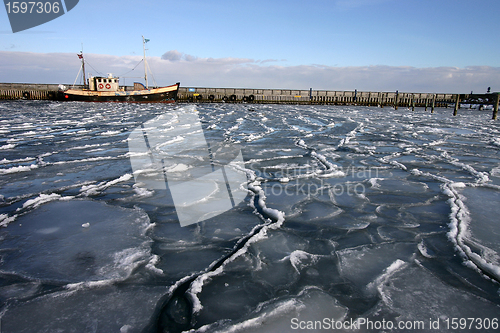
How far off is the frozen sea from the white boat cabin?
108 feet

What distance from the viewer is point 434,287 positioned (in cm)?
229

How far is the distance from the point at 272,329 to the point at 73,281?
1.61 metres

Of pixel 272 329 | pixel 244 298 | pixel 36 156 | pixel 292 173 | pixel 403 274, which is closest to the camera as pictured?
pixel 272 329

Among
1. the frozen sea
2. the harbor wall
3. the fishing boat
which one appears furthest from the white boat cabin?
the frozen sea

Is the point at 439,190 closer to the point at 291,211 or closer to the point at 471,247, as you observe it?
the point at 471,247

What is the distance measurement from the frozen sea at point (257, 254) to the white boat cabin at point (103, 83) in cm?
3282

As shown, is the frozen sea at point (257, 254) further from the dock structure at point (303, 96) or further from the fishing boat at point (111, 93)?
the dock structure at point (303, 96)

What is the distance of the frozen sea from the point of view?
6.52ft

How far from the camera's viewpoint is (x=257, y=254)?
2.75 m

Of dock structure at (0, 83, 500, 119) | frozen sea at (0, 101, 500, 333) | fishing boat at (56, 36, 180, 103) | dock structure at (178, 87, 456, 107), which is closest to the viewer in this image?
frozen sea at (0, 101, 500, 333)

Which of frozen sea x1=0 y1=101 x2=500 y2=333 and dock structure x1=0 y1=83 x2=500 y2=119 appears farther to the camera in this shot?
dock structure x1=0 y1=83 x2=500 y2=119

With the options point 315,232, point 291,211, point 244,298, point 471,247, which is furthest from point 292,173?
point 244,298

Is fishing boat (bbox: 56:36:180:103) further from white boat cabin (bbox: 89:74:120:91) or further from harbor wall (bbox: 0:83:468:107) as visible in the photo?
harbor wall (bbox: 0:83:468:107)

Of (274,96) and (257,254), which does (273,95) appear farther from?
(257,254)
